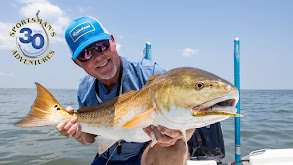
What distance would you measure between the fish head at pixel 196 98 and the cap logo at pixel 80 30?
1.41 metres

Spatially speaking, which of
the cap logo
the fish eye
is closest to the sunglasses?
the cap logo

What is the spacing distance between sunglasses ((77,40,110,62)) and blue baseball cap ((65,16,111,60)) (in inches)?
2.8

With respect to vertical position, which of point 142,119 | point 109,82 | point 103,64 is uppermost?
point 103,64

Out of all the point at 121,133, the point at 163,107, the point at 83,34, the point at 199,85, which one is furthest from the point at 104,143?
the point at 199,85

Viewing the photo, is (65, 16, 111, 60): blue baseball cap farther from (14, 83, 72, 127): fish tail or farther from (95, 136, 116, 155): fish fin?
(95, 136, 116, 155): fish fin

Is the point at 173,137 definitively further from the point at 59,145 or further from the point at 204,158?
the point at 59,145

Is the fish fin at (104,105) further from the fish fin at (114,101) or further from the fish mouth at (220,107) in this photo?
the fish mouth at (220,107)

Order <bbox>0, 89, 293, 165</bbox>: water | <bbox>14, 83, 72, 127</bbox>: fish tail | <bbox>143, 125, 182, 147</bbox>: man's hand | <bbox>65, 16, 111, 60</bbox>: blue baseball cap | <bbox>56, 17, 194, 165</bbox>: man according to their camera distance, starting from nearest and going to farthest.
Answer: <bbox>143, 125, 182, 147</bbox>: man's hand → <bbox>56, 17, 194, 165</bbox>: man → <bbox>14, 83, 72, 127</bbox>: fish tail → <bbox>65, 16, 111, 60</bbox>: blue baseball cap → <bbox>0, 89, 293, 165</bbox>: water

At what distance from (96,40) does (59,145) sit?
6.32 m

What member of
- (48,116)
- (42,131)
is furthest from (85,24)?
(42,131)

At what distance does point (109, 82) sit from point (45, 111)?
92 cm

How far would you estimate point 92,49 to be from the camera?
262 cm

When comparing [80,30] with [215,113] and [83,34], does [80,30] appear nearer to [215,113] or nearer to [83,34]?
[83,34]

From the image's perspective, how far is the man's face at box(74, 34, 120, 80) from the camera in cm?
262
